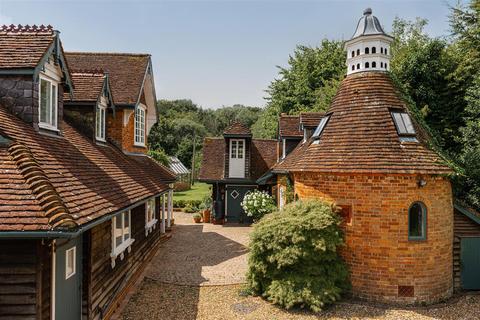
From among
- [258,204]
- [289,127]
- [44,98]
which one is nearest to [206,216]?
[258,204]

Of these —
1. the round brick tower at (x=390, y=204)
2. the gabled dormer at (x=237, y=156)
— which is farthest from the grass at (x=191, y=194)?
the round brick tower at (x=390, y=204)

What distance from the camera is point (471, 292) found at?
34.8 feet

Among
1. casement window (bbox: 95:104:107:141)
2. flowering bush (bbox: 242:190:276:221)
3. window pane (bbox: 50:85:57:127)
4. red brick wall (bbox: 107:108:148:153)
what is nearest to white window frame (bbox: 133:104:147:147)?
red brick wall (bbox: 107:108:148:153)

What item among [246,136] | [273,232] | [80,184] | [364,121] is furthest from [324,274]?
[246,136]

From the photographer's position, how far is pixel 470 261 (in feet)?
34.7

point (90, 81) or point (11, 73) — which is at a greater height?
point (90, 81)

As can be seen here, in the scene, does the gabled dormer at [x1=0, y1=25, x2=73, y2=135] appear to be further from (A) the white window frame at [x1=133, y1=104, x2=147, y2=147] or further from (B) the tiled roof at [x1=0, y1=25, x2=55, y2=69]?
(A) the white window frame at [x1=133, y1=104, x2=147, y2=147]

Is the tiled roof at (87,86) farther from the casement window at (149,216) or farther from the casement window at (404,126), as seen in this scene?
the casement window at (404,126)

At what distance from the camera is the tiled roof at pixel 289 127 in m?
19.0

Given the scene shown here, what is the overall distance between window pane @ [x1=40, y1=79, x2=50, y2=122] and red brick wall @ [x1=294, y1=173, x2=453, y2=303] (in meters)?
8.28

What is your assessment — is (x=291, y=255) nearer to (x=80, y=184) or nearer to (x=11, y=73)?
(x=80, y=184)

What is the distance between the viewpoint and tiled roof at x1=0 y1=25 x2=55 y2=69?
791 cm

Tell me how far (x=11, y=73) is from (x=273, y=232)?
760 cm

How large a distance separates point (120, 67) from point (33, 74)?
8681 millimetres
